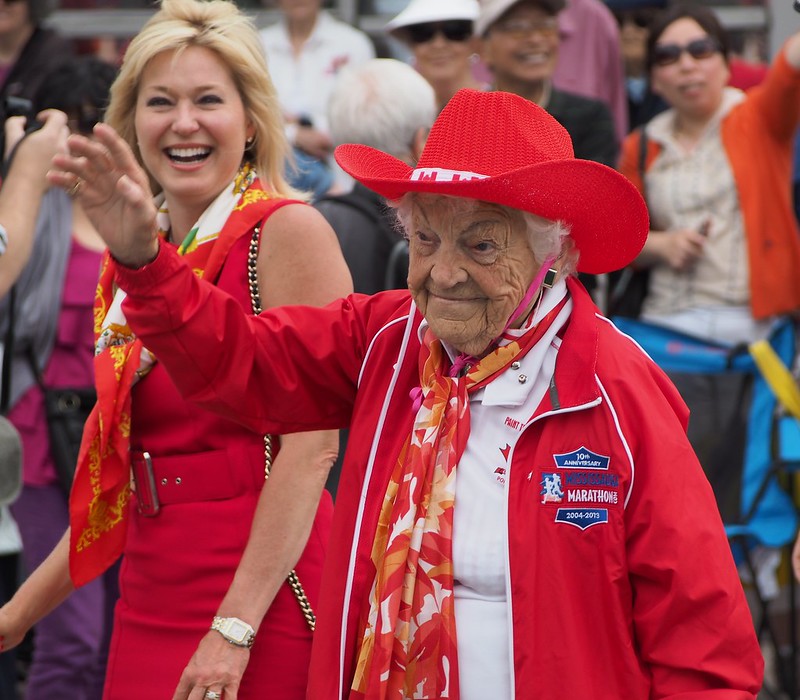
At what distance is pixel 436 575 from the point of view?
2.53 m

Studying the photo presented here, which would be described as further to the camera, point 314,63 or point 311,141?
point 314,63

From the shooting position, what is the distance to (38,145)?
14.1 feet

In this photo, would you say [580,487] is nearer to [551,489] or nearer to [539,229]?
[551,489]

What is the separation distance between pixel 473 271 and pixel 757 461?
2.96m

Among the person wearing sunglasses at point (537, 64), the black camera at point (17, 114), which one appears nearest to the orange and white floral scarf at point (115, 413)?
the black camera at point (17, 114)

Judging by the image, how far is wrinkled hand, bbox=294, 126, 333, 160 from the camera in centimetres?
662

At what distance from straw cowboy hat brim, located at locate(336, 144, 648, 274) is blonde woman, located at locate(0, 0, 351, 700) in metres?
0.53

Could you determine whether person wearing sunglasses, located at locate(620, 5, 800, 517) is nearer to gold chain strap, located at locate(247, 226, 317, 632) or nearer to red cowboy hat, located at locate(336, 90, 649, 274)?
gold chain strap, located at locate(247, 226, 317, 632)

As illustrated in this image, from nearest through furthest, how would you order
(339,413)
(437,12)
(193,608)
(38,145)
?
(339,413) → (193,608) → (38,145) → (437,12)

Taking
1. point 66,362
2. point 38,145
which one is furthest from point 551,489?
point 66,362

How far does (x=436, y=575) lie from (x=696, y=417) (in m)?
3.01

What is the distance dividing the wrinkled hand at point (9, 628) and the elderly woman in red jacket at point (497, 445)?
976 millimetres

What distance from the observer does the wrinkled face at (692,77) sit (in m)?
5.74

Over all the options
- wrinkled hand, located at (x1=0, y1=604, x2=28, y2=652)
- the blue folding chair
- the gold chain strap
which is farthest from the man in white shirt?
wrinkled hand, located at (x1=0, y1=604, x2=28, y2=652)
